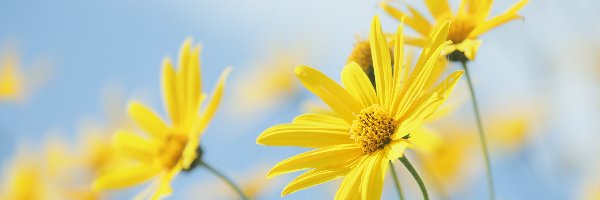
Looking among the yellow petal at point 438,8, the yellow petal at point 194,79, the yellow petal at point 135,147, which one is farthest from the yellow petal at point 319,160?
the yellow petal at point 135,147

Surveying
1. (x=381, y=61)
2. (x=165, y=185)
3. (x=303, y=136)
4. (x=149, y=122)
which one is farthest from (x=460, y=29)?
(x=149, y=122)

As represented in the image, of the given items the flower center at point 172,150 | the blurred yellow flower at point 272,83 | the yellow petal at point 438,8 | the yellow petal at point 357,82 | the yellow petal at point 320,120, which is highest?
the blurred yellow flower at point 272,83

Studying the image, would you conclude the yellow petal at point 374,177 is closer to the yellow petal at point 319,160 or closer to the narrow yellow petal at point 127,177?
the yellow petal at point 319,160

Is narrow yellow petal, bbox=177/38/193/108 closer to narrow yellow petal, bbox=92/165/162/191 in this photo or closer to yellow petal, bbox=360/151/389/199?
narrow yellow petal, bbox=92/165/162/191

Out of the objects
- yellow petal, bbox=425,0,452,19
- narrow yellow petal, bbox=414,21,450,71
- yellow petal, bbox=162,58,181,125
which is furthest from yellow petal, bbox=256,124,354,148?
yellow petal, bbox=162,58,181,125

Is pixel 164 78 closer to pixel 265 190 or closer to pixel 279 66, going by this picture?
pixel 265 190

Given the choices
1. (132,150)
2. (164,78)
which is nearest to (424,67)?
(164,78)
